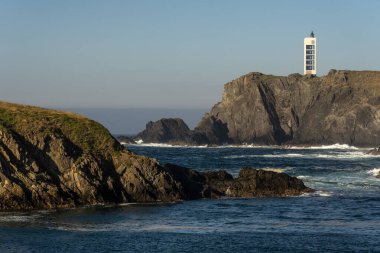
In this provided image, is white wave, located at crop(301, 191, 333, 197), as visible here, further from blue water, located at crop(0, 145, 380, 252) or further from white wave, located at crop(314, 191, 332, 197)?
blue water, located at crop(0, 145, 380, 252)

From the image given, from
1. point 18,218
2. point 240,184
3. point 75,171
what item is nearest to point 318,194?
point 240,184

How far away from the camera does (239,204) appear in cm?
7575

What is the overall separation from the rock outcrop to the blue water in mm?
2895

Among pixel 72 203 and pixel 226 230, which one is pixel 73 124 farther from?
pixel 226 230

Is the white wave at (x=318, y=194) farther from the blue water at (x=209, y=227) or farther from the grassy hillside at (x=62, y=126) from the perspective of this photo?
Answer: the grassy hillside at (x=62, y=126)

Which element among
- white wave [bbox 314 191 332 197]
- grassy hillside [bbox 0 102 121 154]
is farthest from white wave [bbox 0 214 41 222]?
white wave [bbox 314 191 332 197]

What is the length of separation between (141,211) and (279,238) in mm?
16847

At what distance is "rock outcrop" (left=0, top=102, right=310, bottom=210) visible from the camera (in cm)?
7075

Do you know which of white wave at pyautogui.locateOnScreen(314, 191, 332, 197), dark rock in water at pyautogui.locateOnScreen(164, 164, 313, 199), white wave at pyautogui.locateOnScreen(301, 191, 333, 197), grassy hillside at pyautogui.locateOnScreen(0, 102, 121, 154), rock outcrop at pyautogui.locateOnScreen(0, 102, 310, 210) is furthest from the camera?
white wave at pyautogui.locateOnScreen(314, 191, 332, 197)

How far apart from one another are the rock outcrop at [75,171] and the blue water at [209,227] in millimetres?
2895

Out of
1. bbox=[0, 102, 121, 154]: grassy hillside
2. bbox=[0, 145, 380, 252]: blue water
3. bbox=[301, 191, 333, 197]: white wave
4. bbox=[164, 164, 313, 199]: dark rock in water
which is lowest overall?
bbox=[0, 145, 380, 252]: blue water

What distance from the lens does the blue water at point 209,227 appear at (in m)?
52.0

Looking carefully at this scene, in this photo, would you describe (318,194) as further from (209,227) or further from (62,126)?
(62,126)

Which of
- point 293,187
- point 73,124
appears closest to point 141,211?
point 73,124
